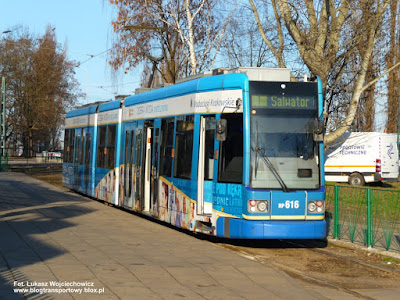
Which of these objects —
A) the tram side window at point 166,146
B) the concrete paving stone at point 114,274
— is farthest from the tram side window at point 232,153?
the concrete paving stone at point 114,274

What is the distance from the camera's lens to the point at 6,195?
24.5 metres

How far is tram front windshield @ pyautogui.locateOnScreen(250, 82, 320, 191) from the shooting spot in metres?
12.4

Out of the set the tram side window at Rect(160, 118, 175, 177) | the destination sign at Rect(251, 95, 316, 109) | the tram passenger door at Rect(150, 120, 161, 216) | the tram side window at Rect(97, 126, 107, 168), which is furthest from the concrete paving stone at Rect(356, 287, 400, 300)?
the tram side window at Rect(97, 126, 107, 168)

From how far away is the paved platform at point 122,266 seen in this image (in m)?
8.26

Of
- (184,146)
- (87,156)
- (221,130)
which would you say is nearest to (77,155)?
(87,156)

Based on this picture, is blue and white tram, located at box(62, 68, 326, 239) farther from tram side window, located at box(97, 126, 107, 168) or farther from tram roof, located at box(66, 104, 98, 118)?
tram roof, located at box(66, 104, 98, 118)

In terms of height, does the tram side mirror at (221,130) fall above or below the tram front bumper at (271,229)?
above

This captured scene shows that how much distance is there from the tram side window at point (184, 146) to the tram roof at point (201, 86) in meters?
0.62

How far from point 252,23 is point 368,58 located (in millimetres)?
5225

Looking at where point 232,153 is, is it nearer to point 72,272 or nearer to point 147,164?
point 72,272

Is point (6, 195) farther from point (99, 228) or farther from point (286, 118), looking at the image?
point (286, 118)

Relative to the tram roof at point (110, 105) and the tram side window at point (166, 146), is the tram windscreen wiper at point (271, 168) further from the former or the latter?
the tram roof at point (110, 105)

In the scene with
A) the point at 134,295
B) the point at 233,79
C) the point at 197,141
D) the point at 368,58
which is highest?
the point at 368,58

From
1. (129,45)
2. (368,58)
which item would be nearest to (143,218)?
(368,58)
